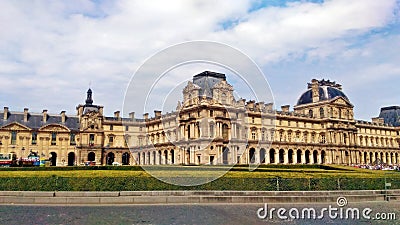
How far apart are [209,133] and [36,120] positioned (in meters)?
34.3

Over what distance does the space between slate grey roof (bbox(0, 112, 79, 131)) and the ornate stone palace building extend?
0.53ft

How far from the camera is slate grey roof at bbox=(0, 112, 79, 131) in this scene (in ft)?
224

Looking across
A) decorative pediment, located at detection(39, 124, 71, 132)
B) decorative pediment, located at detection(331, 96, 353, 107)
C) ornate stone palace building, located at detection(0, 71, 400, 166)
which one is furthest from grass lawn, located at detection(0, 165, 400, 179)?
decorative pediment, located at detection(331, 96, 353, 107)

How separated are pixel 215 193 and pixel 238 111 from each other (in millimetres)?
45098

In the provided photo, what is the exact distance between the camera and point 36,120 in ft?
234

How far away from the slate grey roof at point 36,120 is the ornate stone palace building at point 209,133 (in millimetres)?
161

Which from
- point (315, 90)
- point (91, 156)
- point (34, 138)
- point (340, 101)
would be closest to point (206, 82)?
point (91, 156)

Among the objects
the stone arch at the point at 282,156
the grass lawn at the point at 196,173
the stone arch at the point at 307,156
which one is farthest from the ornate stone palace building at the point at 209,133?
the grass lawn at the point at 196,173

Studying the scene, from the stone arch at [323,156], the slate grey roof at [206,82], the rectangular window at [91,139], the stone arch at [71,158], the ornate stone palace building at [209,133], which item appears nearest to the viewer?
the ornate stone palace building at [209,133]

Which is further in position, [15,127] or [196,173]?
[15,127]

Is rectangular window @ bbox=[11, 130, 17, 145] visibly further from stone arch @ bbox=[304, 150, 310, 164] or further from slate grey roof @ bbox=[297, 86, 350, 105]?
slate grey roof @ bbox=[297, 86, 350, 105]

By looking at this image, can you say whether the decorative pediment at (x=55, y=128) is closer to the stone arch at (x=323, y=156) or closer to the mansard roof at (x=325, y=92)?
the stone arch at (x=323, y=156)

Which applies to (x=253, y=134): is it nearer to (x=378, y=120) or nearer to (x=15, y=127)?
(x=15, y=127)

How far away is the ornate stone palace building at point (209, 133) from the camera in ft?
202
